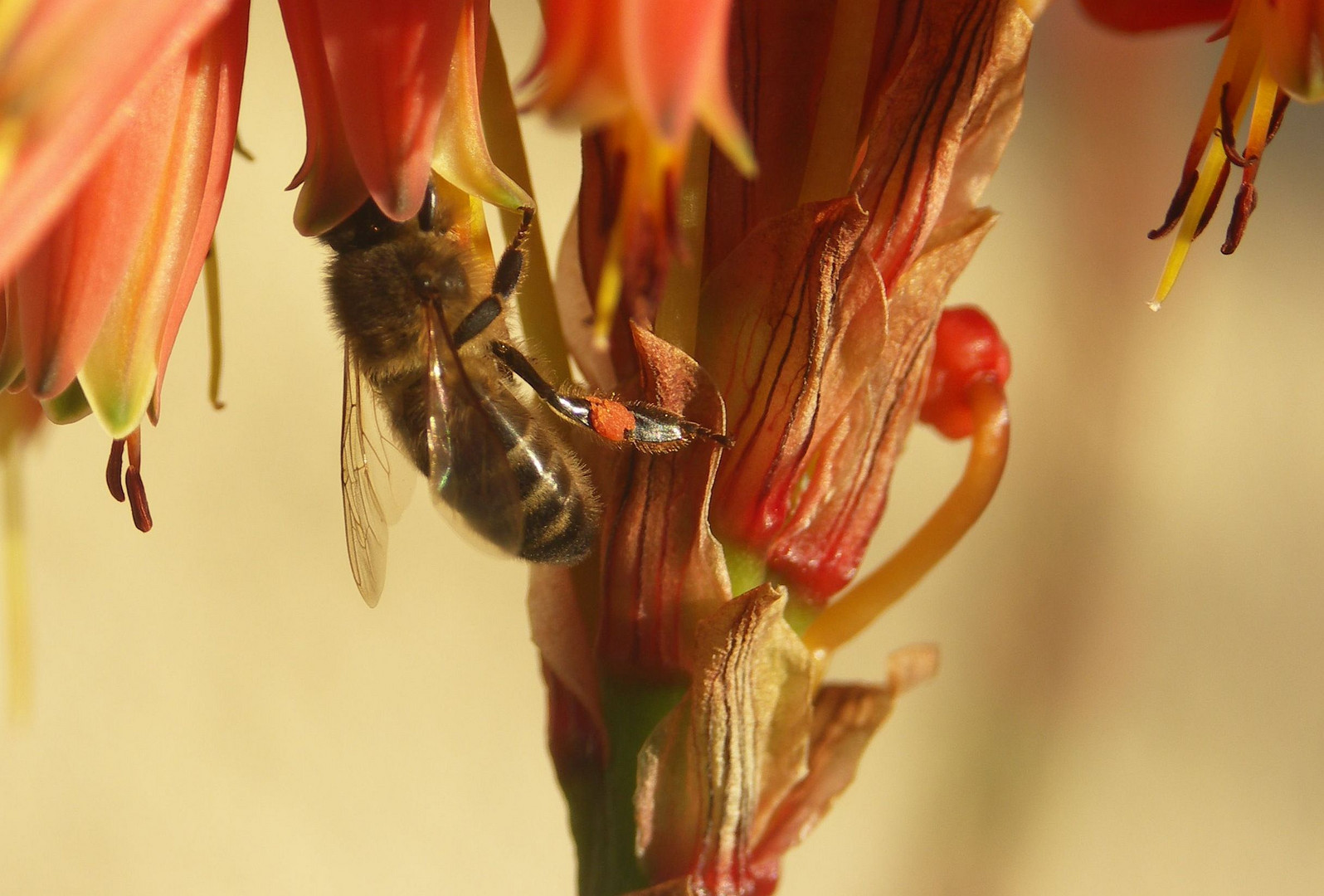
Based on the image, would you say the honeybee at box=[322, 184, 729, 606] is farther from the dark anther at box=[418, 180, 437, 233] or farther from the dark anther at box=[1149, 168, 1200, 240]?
the dark anther at box=[1149, 168, 1200, 240]

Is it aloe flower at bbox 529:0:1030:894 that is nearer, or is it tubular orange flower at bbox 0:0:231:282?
tubular orange flower at bbox 0:0:231:282

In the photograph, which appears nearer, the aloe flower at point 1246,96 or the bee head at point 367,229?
the aloe flower at point 1246,96

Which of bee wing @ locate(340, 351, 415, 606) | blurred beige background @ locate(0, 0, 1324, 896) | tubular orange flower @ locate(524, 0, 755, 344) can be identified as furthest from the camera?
blurred beige background @ locate(0, 0, 1324, 896)

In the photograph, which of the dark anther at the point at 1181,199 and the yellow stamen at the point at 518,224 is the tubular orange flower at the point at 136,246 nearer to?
the yellow stamen at the point at 518,224

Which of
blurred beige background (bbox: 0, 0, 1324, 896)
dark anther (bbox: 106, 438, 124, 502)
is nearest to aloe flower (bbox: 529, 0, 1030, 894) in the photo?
dark anther (bbox: 106, 438, 124, 502)

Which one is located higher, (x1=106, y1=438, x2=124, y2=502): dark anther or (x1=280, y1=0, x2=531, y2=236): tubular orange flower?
(x1=280, y1=0, x2=531, y2=236): tubular orange flower

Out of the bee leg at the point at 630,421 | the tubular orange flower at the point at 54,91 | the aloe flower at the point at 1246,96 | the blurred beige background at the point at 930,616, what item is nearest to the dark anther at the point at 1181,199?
the aloe flower at the point at 1246,96

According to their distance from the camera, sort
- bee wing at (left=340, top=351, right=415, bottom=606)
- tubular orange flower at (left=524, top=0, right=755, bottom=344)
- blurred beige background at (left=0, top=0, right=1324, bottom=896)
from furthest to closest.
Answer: blurred beige background at (left=0, top=0, right=1324, bottom=896)
bee wing at (left=340, top=351, right=415, bottom=606)
tubular orange flower at (left=524, top=0, right=755, bottom=344)

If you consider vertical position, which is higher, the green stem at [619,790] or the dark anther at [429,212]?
the dark anther at [429,212]
